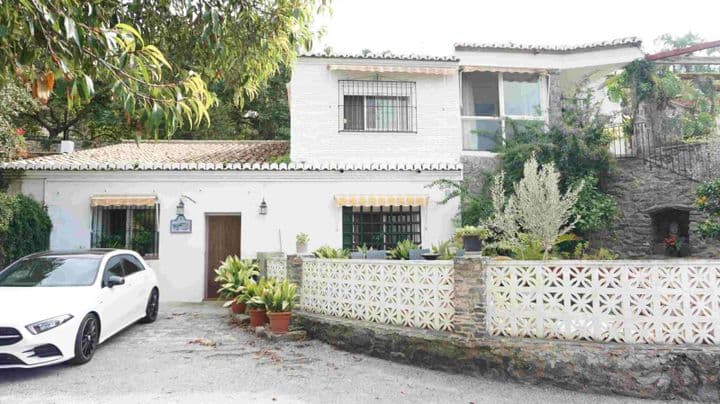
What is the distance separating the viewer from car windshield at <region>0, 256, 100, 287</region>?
28.0 feet

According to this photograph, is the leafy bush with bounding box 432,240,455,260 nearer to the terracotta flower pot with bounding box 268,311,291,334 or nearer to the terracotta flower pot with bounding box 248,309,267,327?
the terracotta flower pot with bounding box 268,311,291,334

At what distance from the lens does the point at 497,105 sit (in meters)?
17.8

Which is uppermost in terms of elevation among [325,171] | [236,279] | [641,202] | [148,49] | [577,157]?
[577,157]

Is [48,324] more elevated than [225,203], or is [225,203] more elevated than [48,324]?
[225,203]

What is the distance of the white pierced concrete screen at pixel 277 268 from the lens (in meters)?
11.3

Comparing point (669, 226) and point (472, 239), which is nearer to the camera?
point (472, 239)

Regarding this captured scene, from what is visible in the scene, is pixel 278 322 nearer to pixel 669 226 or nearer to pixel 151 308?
pixel 151 308

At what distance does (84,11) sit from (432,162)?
1242cm

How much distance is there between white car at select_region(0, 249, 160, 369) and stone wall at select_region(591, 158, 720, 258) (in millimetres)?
14807

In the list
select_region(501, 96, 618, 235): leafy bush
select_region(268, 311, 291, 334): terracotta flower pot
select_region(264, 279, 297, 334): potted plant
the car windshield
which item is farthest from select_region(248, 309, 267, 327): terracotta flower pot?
select_region(501, 96, 618, 235): leafy bush

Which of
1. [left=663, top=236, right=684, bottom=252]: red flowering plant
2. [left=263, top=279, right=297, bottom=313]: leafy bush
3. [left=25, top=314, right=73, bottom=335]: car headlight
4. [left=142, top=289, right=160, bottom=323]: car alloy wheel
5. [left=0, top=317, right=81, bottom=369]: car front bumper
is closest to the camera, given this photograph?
[left=0, top=317, right=81, bottom=369]: car front bumper

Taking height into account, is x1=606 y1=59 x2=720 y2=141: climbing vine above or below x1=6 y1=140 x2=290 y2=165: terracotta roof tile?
above

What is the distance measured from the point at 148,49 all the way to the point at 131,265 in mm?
8024

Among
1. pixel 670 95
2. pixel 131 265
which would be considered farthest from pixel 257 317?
pixel 670 95
